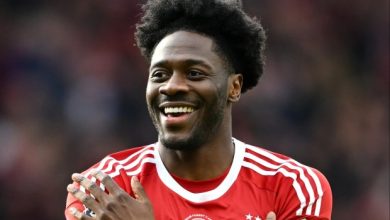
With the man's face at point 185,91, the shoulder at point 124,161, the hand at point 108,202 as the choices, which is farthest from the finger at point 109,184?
the man's face at point 185,91

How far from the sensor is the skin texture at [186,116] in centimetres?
433

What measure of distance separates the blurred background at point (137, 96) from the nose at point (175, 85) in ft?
13.7

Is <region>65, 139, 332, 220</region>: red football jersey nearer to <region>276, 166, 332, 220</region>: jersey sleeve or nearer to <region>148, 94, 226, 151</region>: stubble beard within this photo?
<region>276, 166, 332, 220</region>: jersey sleeve

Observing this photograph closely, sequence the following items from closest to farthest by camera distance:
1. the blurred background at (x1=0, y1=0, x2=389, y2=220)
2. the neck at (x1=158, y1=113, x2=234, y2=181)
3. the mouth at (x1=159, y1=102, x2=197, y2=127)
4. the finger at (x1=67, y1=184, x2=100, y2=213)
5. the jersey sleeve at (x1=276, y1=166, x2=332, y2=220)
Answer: the finger at (x1=67, y1=184, x2=100, y2=213), the mouth at (x1=159, y1=102, x2=197, y2=127), the jersey sleeve at (x1=276, y1=166, x2=332, y2=220), the neck at (x1=158, y1=113, x2=234, y2=181), the blurred background at (x1=0, y1=0, x2=389, y2=220)

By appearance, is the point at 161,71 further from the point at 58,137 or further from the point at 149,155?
the point at 58,137

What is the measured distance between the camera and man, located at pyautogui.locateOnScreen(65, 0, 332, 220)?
4562 mm

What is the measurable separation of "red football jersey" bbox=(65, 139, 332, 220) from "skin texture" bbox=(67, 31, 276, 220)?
0.08 meters

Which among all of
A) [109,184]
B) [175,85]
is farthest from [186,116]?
[109,184]

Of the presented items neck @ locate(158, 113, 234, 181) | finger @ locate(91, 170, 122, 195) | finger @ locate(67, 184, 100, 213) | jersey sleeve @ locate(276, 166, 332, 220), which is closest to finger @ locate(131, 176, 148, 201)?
finger @ locate(91, 170, 122, 195)

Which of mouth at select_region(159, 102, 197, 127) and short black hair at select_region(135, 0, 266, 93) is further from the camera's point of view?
short black hair at select_region(135, 0, 266, 93)

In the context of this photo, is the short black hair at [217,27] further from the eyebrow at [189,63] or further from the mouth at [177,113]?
the mouth at [177,113]

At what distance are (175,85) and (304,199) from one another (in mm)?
885

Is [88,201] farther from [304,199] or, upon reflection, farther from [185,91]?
[304,199]

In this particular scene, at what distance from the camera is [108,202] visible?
4.28 m
